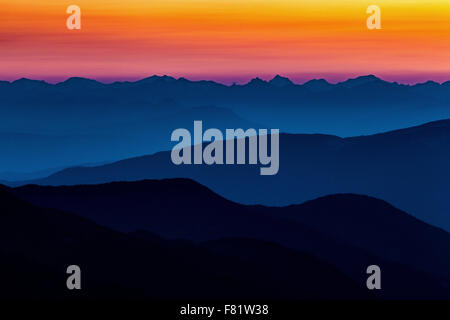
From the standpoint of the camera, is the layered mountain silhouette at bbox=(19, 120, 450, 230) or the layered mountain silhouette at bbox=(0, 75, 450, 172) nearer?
the layered mountain silhouette at bbox=(19, 120, 450, 230)

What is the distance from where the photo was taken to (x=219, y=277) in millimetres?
28609

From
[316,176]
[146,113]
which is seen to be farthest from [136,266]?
[316,176]

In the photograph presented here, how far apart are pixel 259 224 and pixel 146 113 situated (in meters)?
10.3

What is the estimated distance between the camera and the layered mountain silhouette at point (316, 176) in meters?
31.0

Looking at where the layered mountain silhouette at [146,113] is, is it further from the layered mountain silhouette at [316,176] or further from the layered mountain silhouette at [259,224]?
the layered mountain silhouette at [259,224]

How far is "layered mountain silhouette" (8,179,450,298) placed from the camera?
104 feet

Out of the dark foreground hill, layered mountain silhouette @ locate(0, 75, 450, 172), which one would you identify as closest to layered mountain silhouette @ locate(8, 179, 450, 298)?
the dark foreground hill

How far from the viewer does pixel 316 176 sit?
41.8 m

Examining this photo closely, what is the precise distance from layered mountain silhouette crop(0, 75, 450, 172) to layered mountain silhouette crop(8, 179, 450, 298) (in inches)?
82.3

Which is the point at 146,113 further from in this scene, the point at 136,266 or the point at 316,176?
the point at 136,266

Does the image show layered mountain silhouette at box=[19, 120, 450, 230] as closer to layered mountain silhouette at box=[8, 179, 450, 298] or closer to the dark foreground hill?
layered mountain silhouette at box=[8, 179, 450, 298]

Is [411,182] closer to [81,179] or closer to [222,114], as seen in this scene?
[222,114]

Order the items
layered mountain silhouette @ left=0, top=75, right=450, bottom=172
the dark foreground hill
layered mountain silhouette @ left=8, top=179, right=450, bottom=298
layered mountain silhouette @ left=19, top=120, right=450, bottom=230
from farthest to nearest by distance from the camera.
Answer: layered mountain silhouette @ left=0, top=75, right=450, bottom=172
layered mountain silhouette @ left=8, top=179, right=450, bottom=298
layered mountain silhouette @ left=19, top=120, right=450, bottom=230
the dark foreground hill

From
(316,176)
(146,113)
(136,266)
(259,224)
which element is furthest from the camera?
(316,176)
